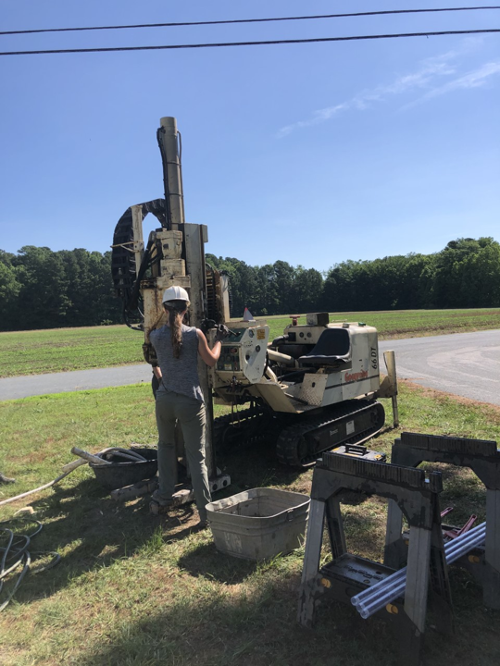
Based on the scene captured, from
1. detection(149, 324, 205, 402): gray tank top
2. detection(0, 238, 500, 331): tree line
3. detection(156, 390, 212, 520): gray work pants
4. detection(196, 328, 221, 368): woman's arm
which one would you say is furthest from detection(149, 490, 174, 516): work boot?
detection(0, 238, 500, 331): tree line

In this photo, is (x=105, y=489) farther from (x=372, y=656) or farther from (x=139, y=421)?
(x=372, y=656)

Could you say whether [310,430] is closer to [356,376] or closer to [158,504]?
[356,376]

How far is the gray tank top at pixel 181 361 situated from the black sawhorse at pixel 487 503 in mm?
1933

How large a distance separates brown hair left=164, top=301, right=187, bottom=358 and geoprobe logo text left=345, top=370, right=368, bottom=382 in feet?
10.4

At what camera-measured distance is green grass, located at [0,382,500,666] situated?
2.63m

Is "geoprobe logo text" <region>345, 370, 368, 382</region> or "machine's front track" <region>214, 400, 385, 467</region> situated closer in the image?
"machine's front track" <region>214, 400, 385, 467</region>

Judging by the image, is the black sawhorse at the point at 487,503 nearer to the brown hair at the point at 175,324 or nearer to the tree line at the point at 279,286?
the brown hair at the point at 175,324

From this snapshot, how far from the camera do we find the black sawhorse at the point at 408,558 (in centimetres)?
247

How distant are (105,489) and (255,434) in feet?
7.51

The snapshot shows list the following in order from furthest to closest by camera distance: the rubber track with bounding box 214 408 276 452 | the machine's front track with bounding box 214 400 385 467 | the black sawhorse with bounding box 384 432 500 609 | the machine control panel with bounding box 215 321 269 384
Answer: the rubber track with bounding box 214 408 276 452 → the machine's front track with bounding box 214 400 385 467 → the machine control panel with bounding box 215 321 269 384 → the black sawhorse with bounding box 384 432 500 609

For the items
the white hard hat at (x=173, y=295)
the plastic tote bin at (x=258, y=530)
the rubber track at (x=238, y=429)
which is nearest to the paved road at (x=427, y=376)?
the rubber track at (x=238, y=429)

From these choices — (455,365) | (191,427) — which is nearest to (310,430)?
(191,427)

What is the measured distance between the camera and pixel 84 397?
11.0 m

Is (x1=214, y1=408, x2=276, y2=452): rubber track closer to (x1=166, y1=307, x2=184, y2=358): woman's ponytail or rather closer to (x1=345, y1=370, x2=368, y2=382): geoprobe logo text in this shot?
(x1=345, y1=370, x2=368, y2=382): geoprobe logo text
